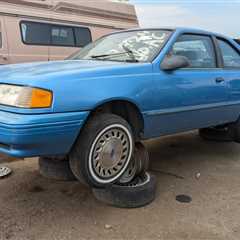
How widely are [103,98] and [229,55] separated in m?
2.47

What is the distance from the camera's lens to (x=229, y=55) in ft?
16.8

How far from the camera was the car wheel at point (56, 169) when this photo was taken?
3.93m

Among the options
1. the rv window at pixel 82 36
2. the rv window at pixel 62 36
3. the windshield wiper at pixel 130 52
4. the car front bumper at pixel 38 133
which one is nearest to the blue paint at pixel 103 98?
the car front bumper at pixel 38 133

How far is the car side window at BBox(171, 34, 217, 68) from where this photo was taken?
429 centimetres

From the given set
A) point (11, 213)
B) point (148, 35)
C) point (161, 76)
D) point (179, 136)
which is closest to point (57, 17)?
point (179, 136)

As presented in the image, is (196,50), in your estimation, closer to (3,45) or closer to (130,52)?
(130,52)

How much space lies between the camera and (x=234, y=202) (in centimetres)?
382

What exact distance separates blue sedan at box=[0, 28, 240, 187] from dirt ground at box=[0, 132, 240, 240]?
0.37m

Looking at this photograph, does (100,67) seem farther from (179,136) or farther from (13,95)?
(179,136)

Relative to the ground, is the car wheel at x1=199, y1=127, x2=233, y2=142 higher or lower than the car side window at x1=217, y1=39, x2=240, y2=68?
lower

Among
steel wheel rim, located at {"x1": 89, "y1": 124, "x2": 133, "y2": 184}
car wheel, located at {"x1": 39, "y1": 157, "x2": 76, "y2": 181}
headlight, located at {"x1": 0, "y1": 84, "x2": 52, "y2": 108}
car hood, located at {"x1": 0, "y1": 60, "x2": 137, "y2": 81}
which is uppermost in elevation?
car hood, located at {"x1": 0, "y1": 60, "x2": 137, "y2": 81}

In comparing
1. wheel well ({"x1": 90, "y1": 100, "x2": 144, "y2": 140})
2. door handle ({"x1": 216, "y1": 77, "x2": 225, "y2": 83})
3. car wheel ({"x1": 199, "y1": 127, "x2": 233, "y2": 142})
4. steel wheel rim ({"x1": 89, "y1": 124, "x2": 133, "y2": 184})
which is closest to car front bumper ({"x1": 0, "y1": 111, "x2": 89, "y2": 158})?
steel wheel rim ({"x1": 89, "y1": 124, "x2": 133, "y2": 184})

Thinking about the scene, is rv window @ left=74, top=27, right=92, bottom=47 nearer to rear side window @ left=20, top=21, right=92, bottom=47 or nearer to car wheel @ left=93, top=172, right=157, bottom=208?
rear side window @ left=20, top=21, right=92, bottom=47

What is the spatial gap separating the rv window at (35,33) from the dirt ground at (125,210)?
409cm
